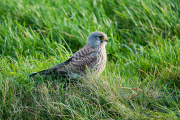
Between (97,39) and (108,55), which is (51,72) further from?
(108,55)

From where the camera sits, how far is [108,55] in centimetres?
513

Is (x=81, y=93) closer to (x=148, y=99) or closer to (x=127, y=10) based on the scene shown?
(x=148, y=99)

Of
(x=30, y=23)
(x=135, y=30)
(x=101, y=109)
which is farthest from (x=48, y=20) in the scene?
(x=101, y=109)

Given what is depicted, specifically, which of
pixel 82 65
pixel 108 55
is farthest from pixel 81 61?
pixel 108 55

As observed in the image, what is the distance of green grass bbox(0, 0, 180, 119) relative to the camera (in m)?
3.35

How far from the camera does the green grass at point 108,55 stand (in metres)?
3.35

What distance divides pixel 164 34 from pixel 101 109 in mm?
2819

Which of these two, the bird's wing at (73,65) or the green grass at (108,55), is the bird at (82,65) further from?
the green grass at (108,55)

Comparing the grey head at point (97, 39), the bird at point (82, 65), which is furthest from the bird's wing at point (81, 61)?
the grey head at point (97, 39)

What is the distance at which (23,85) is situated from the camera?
145 inches

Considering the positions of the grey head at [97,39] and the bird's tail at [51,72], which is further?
the grey head at [97,39]

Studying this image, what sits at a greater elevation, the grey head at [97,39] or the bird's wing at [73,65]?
the grey head at [97,39]

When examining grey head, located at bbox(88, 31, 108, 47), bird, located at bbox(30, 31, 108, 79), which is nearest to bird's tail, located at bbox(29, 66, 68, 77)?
bird, located at bbox(30, 31, 108, 79)

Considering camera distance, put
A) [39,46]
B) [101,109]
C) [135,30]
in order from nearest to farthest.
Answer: [101,109] → [39,46] → [135,30]
